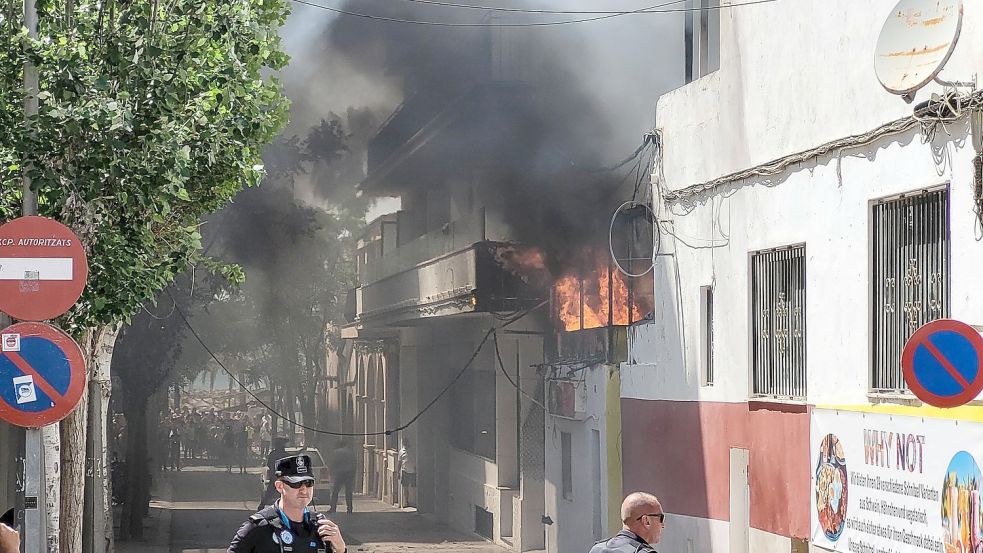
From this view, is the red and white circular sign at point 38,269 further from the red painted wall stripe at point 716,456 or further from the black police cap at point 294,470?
the red painted wall stripe at point 716,456

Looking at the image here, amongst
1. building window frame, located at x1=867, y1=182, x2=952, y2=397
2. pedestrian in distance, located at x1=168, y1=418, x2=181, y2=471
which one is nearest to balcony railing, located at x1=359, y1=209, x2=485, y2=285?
pedestrian in distance, located at x1=168, y1=418, x2=181, y2=471

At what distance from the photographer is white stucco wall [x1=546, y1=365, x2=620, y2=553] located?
1925 cm

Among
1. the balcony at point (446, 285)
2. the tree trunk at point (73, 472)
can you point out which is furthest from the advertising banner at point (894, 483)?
the balcony at point (446, 285)

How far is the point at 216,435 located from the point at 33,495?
38.5 meters

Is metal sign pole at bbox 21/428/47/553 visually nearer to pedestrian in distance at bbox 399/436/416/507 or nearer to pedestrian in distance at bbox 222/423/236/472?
pedestrian in distance at bbox 399/436/416/507

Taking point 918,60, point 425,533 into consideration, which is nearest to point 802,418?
point 918,60

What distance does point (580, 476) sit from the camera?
2064cm

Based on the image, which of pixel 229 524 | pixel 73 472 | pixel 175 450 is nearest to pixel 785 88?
pixel 73 472

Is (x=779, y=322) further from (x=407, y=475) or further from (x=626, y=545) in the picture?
(x=407, y=475)

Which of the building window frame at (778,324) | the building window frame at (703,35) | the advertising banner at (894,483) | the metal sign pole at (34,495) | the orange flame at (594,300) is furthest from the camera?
the orange flame at (594,300)

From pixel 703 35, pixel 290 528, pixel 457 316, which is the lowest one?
pixel 290 528

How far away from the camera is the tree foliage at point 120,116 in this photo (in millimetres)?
9508

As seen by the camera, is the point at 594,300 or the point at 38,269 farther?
the point at 594,300

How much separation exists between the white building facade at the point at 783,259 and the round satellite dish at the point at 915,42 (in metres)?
0.13
